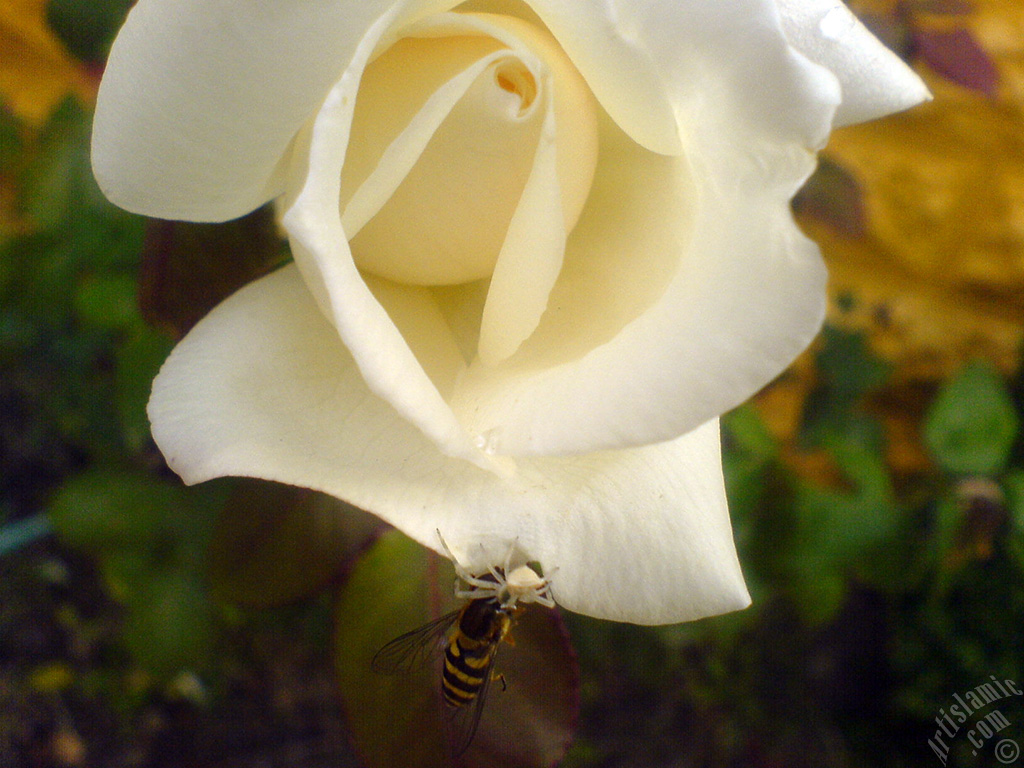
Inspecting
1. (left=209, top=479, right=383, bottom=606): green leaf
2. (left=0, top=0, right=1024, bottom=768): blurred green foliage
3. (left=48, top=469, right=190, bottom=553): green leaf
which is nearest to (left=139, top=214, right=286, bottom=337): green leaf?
(left=0, top=0, right=1024, bottom=768): blurred green foliage

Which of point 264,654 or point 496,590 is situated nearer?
point 496,590

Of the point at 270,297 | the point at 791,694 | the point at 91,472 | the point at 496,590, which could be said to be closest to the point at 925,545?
the point at 791,694

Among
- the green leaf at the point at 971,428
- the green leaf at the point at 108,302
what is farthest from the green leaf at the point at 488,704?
the green leaf at the point at 971,428

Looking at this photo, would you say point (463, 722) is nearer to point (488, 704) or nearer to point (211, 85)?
point (488, 704)

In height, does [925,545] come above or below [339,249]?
below

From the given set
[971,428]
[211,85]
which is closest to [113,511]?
[211,85]

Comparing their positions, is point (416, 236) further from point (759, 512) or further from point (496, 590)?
point (759, 512)

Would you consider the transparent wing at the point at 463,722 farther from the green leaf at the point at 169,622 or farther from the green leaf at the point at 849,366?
the green leaf at the point at 849,366

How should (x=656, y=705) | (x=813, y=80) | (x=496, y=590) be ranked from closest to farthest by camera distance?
1. (x=813, y=80)
2. (x=496, y=590)
3. (x=656, y=705)
